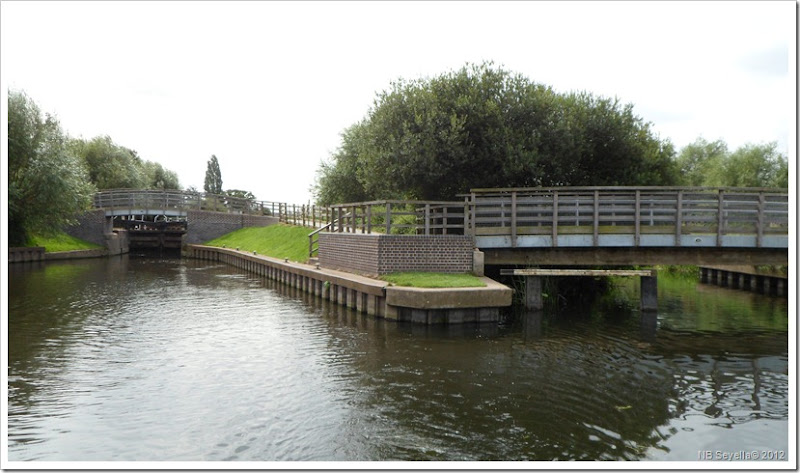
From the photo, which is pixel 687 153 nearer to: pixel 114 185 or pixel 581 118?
pixel 581 118

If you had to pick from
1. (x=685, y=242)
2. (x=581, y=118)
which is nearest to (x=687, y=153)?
(x=581, y=118)

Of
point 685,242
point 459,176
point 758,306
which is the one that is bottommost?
point 758,306

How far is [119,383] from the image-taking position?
1023 cm

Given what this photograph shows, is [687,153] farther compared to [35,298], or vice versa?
[687,153]

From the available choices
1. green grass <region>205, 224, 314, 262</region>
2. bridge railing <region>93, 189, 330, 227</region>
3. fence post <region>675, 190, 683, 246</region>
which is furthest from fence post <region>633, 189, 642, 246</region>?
bridge railing <region>93, 189, 330, 227</region>

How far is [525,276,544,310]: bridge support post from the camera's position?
60.0ft

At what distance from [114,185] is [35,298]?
38.6m

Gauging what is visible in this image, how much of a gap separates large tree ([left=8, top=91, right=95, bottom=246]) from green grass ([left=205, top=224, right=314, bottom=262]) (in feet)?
36.0

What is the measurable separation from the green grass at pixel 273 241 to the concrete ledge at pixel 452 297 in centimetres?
1219

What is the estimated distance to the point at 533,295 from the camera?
18328 millimetres

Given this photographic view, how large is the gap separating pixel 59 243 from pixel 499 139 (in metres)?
34.1

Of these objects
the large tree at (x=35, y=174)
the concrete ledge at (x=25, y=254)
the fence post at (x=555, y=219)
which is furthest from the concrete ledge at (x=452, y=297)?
the concrete ledge at (x=25, y=254)

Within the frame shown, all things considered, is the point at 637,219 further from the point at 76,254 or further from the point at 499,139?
the point at 76,254

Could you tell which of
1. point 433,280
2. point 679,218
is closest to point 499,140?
point 679,218
